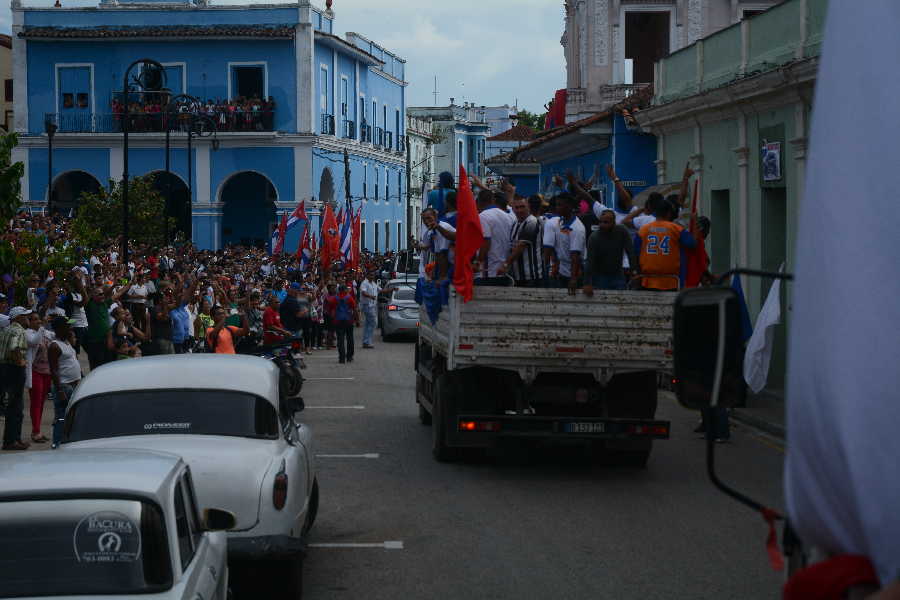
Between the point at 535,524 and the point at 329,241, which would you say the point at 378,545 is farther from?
the point at 329,241

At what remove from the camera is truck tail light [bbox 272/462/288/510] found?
8.53m

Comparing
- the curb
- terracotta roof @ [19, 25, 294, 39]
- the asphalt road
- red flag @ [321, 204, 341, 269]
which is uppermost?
terracotta roof @ [19, 25, 294, 39]

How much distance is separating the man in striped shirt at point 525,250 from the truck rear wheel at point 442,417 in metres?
1.49

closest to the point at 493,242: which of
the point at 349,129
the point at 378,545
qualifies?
the point at 378,545

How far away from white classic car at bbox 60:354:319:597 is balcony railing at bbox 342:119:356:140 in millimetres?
51328

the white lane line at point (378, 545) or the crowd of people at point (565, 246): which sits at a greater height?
the crowd of people at point (565, 246)

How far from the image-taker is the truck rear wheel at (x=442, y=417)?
547 inches

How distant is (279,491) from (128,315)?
445 inches

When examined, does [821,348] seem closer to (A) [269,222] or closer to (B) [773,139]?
(B) [773,139]

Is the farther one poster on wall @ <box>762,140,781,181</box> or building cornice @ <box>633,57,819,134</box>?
poster on wall @ <box>762,140,781,181</box>

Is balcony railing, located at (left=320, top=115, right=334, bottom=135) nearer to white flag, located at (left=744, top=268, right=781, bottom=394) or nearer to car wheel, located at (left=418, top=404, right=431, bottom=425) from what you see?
car wheel, located at (left=418, top=404, right=431, bottom=425)

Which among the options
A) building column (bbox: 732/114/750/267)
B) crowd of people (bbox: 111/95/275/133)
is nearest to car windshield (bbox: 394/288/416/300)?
building column (bbox: 732/114/750/267)

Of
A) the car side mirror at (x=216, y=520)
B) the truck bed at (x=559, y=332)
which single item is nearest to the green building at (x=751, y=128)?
the truck bed at (x=559, y=332)

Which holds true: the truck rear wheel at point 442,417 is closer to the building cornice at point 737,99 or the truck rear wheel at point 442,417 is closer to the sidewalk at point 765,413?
the sidewalk at point 765,413
